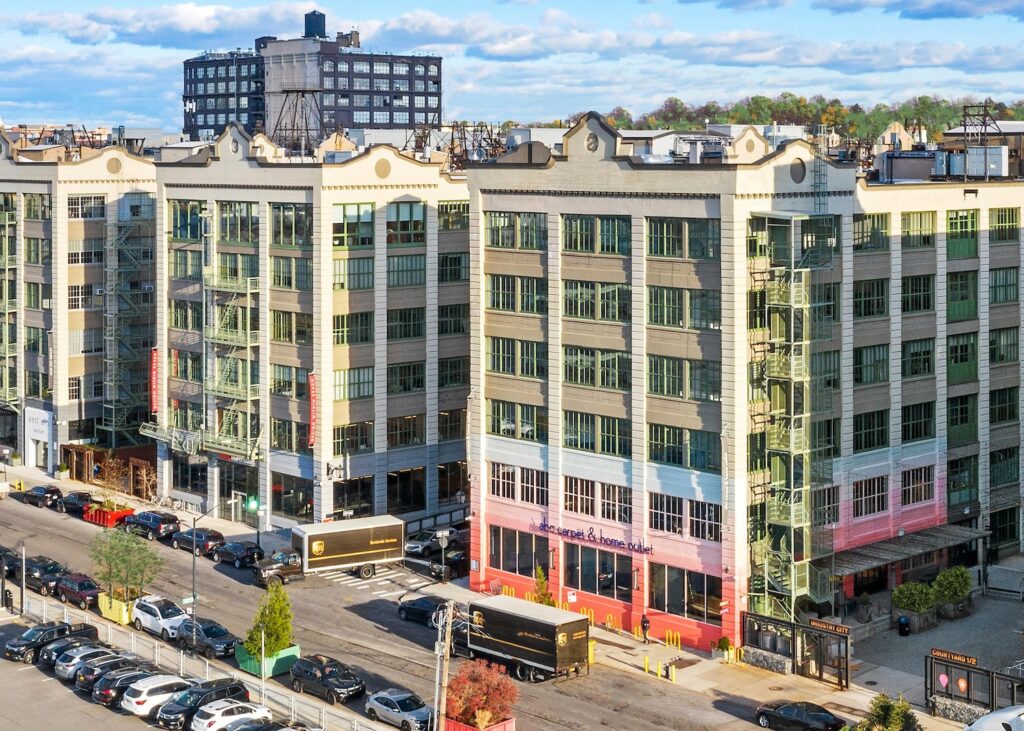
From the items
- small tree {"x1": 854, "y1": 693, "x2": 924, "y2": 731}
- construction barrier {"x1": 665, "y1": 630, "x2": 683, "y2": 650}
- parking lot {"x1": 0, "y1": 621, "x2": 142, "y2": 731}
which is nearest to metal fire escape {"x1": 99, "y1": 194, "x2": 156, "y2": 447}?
parking lot {"x1": 0, "y1": 621, "x2": 142, "y2": 731}

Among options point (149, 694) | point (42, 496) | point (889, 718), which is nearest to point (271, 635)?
point (149, 694)

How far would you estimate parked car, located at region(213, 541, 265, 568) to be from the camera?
320 feet

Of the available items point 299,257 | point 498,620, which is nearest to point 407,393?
point 299,257

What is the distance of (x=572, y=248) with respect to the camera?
86312 millimetres

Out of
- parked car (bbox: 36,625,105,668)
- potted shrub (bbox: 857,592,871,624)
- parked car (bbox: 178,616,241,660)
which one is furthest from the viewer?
potted shrub (bbox: 857,592,871,624)

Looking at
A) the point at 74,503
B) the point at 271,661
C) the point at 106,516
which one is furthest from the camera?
the point at 74,503

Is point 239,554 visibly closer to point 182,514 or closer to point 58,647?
point 182,514

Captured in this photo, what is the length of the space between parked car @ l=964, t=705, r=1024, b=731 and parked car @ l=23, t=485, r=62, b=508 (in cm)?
7408

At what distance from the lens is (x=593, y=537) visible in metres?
85.6

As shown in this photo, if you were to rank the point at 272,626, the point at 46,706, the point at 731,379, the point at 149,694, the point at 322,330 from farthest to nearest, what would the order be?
the point at 322,330
the point at 731,379
the point at 272,626
the point at 46,706
the point at 149,694

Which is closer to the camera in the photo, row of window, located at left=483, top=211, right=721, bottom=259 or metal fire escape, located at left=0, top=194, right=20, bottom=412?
row of window, located at left=483, top=211, right=721, bottom=259

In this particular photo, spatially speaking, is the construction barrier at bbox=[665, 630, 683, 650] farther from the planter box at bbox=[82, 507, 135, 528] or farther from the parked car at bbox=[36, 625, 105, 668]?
the planter box at bbox=[82, 507, 135, 528]

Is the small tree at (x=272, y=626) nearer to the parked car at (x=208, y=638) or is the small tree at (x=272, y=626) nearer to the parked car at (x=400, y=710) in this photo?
the parked car at (x=208, y=638)

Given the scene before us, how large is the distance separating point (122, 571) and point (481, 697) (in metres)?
29.0
